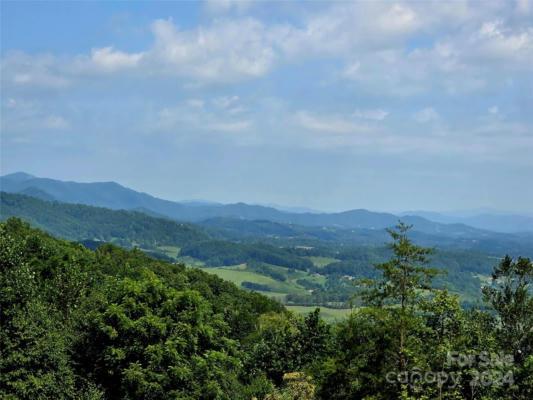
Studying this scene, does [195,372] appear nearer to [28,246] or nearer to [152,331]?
[152,331]

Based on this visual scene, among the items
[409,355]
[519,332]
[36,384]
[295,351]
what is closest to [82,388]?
[36,384]

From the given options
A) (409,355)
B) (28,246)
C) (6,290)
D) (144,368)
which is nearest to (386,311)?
(409,355)

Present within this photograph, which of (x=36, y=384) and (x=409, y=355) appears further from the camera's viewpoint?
(x=36, y=384)

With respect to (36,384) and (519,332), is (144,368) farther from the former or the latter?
(519,332)

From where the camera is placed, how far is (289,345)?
40344mm

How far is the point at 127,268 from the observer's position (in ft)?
232

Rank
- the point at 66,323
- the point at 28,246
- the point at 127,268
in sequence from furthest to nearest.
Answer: the point at 127,268 < the point at 28,246 < the point at 66,323

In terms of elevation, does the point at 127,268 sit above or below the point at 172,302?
below

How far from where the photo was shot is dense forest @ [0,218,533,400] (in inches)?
728

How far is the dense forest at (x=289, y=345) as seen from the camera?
728 inches

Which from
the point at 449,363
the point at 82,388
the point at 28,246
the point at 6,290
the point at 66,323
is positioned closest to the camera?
the point at 449,363

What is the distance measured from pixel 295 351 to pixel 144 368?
55.6 feet

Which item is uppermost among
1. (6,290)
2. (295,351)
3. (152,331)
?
(6,290)

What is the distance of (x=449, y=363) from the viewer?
17562 millimetres
